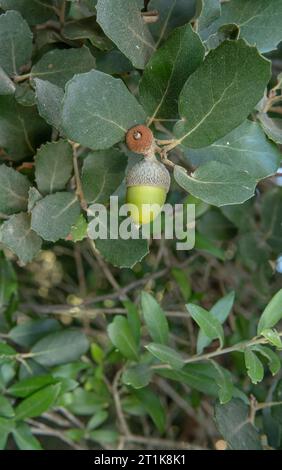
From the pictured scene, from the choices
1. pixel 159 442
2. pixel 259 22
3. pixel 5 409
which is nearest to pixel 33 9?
pixel 259 22

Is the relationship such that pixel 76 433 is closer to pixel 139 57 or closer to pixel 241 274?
pixel 241 274

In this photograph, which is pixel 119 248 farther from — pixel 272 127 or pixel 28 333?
pixel 28 333

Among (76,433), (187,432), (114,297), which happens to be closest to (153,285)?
(114,297)

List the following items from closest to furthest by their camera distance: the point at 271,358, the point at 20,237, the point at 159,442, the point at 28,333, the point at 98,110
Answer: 1. the point at 98,110
2. the point at 20,237
3. the point at 271,358
4. the point at 28,333
5. the point at 159,442

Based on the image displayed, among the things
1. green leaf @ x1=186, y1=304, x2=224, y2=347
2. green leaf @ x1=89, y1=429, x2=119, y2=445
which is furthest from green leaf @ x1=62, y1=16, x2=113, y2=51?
green leaf @ x1=89, y1=429, x2=119, y2=445

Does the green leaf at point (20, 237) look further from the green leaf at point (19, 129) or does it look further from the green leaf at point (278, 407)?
the green leaf at point (278, 407)

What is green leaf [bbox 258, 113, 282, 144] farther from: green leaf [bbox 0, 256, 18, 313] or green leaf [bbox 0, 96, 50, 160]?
green leaf [bbox 0, 256, 18, 313]

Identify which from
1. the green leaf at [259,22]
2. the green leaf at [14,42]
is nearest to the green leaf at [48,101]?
the green leaf at [14,42]
